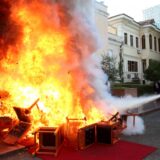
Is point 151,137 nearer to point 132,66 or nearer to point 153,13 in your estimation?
point 132,66

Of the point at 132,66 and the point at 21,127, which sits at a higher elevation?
the point at 132,66

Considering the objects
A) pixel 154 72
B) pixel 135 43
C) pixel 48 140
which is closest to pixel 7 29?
pixel 48 140

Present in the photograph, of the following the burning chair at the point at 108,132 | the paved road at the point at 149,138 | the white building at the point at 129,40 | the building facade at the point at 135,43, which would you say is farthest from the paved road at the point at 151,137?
the building facade at the point at 135,43

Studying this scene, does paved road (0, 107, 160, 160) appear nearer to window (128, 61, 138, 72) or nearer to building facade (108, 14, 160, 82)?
building facade (108, 14, 160, 82)

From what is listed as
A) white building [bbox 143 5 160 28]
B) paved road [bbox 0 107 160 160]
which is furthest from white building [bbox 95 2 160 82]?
white building [bbox 143 5 160 28]

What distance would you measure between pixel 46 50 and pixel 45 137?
111 inches

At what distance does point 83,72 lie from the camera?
7957mm

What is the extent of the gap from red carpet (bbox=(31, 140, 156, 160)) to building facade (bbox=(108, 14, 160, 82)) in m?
16.9

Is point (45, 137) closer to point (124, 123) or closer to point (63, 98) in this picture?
point (63, 98)

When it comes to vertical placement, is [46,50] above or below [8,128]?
above

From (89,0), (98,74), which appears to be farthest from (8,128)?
(89,0)

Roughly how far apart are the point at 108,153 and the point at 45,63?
3.34 metres

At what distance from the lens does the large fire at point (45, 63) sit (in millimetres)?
7883

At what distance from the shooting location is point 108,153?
21.3 feet
